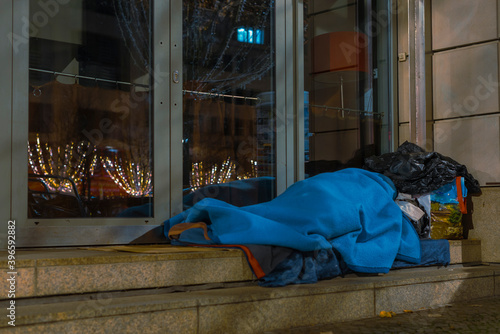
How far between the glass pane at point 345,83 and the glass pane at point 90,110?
1.64m

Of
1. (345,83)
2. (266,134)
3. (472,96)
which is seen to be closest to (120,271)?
(266,134)

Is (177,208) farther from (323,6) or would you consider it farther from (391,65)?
(391,65)

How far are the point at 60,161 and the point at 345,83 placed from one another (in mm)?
2899

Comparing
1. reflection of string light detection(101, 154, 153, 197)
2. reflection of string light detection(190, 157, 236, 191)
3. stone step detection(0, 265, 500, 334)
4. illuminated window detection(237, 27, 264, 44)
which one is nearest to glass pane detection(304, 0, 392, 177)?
illuminated window detection(237, 27, 264, 44)

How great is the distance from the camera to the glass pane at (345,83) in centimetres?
596

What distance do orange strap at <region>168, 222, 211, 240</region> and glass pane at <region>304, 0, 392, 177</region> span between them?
1.79 metres

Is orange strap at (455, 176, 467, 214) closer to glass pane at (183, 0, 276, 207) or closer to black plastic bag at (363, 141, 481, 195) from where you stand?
black plastic bag at (363, 141, 481, 195)

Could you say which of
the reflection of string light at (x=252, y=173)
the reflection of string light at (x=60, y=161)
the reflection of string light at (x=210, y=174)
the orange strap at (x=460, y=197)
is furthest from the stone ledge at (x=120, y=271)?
the orange strap at (x=460, y=197)

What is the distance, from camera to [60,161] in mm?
4500

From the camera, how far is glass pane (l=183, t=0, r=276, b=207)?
16.9ft

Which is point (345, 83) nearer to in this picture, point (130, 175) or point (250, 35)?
point (250, 35)

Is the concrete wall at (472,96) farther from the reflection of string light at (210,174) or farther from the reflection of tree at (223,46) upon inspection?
the reflection of string light at (210,174)

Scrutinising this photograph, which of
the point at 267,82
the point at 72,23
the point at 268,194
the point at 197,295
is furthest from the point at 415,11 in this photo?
the point at 197,295

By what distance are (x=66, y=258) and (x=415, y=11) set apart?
4385 millimetres
